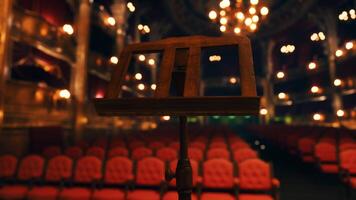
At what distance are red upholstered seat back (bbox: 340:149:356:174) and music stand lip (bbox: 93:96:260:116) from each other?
4.16 m

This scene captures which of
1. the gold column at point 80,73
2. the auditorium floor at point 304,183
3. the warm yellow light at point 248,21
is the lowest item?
the auditorium floor at point 304,183

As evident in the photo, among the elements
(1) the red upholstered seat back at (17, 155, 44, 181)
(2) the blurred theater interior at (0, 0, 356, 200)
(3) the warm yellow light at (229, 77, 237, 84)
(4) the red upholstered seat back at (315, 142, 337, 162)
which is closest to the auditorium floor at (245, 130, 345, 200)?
(2) the blurred theater interior at (0, 0, 356, 200)

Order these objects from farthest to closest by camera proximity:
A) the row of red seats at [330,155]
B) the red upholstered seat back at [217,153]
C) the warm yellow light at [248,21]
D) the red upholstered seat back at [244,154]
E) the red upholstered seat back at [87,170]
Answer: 1. the warm yellow light at [248,21]
2. the red upholstered seat back at [217,153]
3. the red upholstered seat back at [244,154]
4. the row of red seats at [330,155]
5. the red upholstered seat back at [87,170]

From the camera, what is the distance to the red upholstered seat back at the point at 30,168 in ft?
14.3

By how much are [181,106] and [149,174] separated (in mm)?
3014

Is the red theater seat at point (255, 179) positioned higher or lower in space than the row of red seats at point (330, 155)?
lower

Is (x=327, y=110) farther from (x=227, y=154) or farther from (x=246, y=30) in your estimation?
(x=227, y=154)

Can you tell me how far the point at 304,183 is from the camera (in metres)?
6.01

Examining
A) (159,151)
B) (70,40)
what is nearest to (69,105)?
(70,40)

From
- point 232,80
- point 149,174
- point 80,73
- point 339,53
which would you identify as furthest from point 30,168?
point 232,80

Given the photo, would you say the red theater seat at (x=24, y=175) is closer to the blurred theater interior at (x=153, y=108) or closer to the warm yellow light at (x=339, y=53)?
the blurred theater interior at (x=153, y=108)

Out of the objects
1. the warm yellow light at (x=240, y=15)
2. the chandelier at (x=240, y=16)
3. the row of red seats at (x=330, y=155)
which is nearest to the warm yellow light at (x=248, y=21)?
the chandelier at (x=240, y=16)

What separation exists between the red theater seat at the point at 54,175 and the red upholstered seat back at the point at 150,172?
3.59 feet

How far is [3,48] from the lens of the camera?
6.05 m
